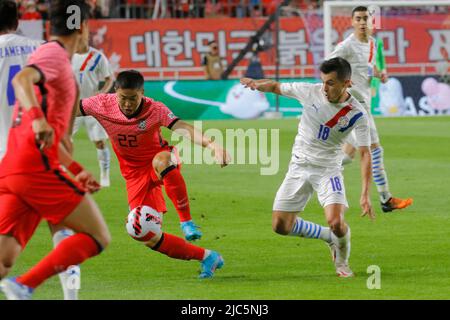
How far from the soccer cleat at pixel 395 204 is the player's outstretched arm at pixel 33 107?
727 centimetres

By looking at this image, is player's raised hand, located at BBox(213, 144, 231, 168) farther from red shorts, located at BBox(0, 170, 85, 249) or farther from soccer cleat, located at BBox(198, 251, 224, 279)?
red shorts, located at BBox(0, 170, 85, 249)

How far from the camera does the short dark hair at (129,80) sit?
27.5ft

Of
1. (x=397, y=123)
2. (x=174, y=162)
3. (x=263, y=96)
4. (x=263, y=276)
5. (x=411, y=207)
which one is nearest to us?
(x=263, y=276)

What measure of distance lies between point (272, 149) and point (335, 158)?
427 inches

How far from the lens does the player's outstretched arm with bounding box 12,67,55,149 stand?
5785 millimetres

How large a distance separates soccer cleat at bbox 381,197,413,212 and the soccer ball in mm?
4925

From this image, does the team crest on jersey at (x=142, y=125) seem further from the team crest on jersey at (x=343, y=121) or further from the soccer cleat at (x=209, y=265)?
the team crest on jersey at (x=343, y=121)

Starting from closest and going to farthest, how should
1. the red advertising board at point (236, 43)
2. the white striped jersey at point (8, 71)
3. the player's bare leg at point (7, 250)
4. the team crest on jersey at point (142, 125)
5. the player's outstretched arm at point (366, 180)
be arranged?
1. the player's bare leg at point (7, 250)
2. the white striped jersey at point (8, 71)
3. the player's outstretched arm at point (366, 180)
4. the team crest on jersey at point (142, 125)
5. the red advertising board at point (236, 43)

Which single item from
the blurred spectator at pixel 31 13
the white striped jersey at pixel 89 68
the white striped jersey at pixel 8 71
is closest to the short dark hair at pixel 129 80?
the white striped jersey at pixel 8 71

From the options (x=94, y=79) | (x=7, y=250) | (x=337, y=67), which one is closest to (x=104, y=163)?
(x=94, y=79)
